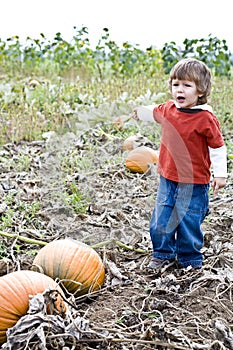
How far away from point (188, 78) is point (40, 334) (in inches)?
63.7

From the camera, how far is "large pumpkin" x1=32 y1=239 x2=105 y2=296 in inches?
114

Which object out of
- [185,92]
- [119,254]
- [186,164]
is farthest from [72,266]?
[185,92]

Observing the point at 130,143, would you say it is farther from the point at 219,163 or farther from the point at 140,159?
the point at 219,163

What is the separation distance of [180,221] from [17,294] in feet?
3.91

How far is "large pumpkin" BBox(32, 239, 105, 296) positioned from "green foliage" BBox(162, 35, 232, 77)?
22.0 feet

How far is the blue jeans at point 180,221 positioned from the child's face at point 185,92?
1.52ft

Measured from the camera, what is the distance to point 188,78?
3.16 m

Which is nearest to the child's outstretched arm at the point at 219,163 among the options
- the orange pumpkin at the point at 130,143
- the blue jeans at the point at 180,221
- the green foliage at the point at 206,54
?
the blue jeans at the point at 180,221

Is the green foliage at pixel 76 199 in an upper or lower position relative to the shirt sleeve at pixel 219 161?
lower

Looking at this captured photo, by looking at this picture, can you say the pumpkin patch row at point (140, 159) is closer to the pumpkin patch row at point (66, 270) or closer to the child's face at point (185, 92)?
the child's face at point (185, 92)

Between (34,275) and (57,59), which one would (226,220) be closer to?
(34,275)

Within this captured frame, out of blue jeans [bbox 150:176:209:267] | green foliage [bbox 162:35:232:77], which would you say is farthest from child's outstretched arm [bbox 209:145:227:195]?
green foliage [bbox 162:35:232:77]

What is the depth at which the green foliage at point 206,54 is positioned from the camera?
30.4ft

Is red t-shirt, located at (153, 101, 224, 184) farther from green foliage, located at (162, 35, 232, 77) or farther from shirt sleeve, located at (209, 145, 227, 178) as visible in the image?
green foliage, located at (162, 35, 232, 77)
